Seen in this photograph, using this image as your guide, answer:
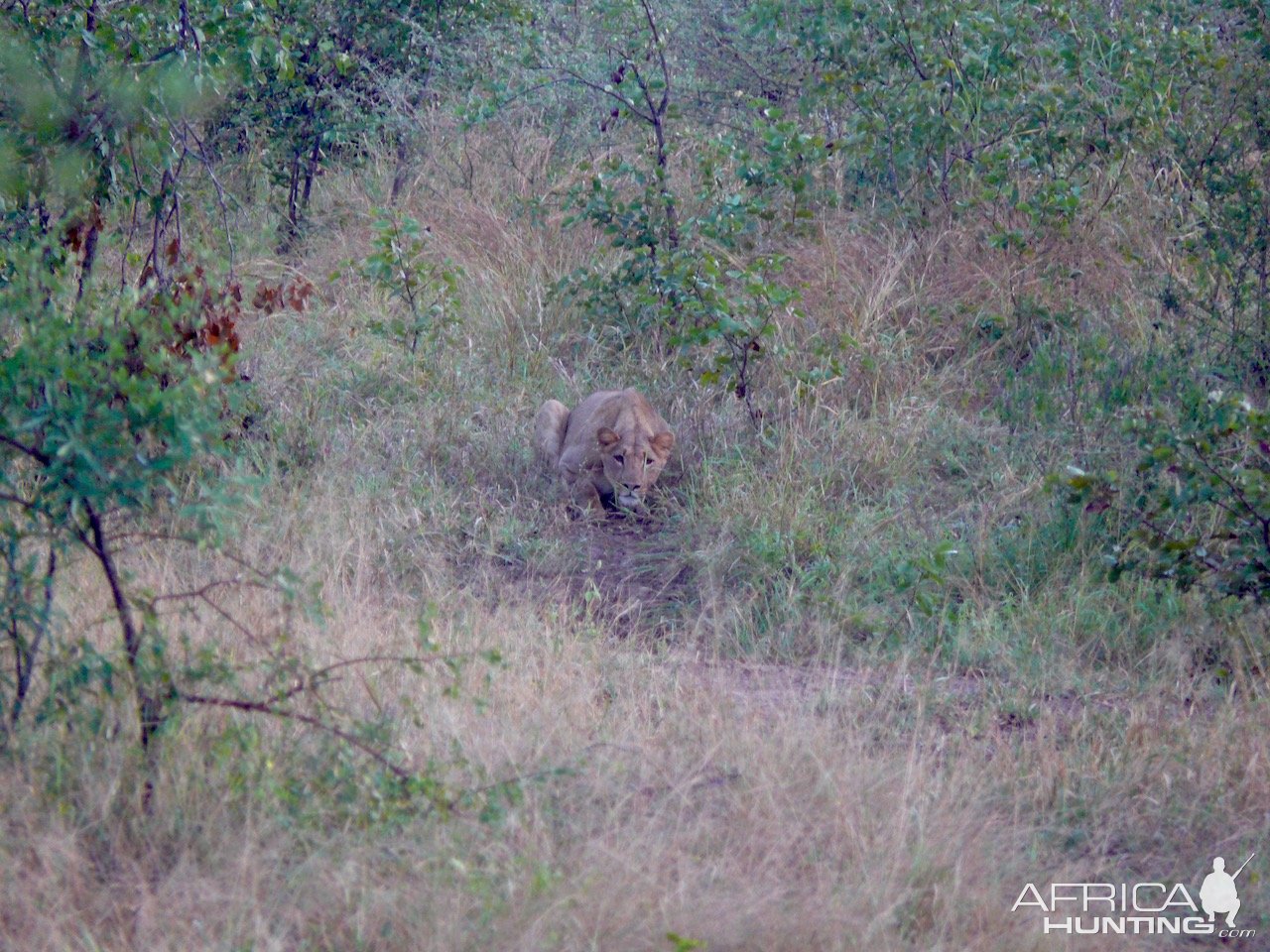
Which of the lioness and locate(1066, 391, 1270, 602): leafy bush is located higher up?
locate(1066, 391, 1270, 602): leafy bush

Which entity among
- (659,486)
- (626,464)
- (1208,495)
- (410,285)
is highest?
(410,285)

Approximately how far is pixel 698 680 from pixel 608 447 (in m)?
2.41

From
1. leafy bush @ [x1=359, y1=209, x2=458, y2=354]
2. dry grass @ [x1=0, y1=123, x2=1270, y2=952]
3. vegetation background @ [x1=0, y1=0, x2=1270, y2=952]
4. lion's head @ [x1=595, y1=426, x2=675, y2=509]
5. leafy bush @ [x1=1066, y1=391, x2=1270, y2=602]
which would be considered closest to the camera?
dry grass @ [x1=0, y1=123, x2=1270, y2=952]

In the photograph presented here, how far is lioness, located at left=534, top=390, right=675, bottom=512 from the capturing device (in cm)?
745

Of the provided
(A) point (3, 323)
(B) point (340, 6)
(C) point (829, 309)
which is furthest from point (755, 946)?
(B) point (340, 6)

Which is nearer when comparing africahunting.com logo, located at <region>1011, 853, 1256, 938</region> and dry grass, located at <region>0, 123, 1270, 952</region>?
dry grass, located at <region>0, 123, 1270, 952</region>

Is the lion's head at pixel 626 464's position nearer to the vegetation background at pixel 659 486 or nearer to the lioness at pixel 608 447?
the lioness at pixel 608 447

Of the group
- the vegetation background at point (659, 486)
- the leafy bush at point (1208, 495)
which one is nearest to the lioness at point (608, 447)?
the vegetation background at point (659, 486)

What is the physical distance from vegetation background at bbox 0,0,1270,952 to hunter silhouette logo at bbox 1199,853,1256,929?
0.08 meters

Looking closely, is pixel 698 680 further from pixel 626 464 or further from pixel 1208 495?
pixel 626 464

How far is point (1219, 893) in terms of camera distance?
3.94m

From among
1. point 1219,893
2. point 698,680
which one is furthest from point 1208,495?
point 698,680

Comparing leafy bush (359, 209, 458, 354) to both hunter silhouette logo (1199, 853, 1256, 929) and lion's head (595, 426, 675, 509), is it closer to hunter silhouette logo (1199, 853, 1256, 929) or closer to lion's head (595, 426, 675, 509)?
lion's head (595, 426, 675, 509)

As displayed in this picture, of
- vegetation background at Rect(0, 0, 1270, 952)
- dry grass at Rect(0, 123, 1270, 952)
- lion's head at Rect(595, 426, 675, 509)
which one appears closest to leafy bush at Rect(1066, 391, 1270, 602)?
vegetation background at Rect(0, 0, 1270, 952)
